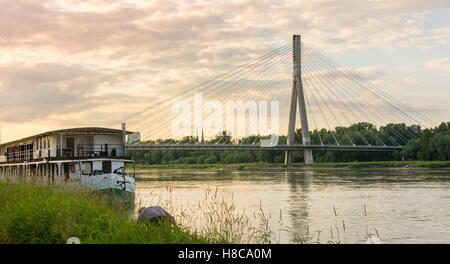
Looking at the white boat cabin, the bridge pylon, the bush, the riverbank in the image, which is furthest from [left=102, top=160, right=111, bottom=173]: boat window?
the bush

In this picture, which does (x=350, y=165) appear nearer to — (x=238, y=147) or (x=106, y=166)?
(x=238, y=147)

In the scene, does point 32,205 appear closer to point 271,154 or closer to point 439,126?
point 439,126

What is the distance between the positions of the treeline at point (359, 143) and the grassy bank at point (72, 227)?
202ft

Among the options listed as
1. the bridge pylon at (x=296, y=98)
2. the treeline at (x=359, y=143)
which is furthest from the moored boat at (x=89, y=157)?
the treeline at (x=359, y=143)

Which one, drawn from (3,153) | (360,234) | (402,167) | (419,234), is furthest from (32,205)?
(402,167)

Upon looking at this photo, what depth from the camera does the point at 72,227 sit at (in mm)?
9531

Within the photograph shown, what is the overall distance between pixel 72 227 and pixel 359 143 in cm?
8198

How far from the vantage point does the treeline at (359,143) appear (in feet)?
227

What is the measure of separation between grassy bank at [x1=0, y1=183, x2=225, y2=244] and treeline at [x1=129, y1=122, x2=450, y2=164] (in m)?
61.4

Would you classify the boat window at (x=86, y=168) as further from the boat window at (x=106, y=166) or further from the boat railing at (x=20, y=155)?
the boat railing at (x=20, y=155)

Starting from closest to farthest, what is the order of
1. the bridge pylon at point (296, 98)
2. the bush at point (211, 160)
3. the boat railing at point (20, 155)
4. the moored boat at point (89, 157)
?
the moored boat at point (89, 157) < the boat railing at point (20, 155) < the bridge pylon at point (296, 98) < the bush at point (211, 160)

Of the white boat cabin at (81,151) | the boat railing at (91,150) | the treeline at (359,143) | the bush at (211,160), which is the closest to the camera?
the white boat cabin at (81,151)

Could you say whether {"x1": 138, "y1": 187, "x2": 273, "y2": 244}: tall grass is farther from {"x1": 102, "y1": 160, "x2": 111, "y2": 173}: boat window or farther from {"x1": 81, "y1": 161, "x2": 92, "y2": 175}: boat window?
{"x1": 81, "y1": 161, "x2": 92, "y2": 175}: boat window
